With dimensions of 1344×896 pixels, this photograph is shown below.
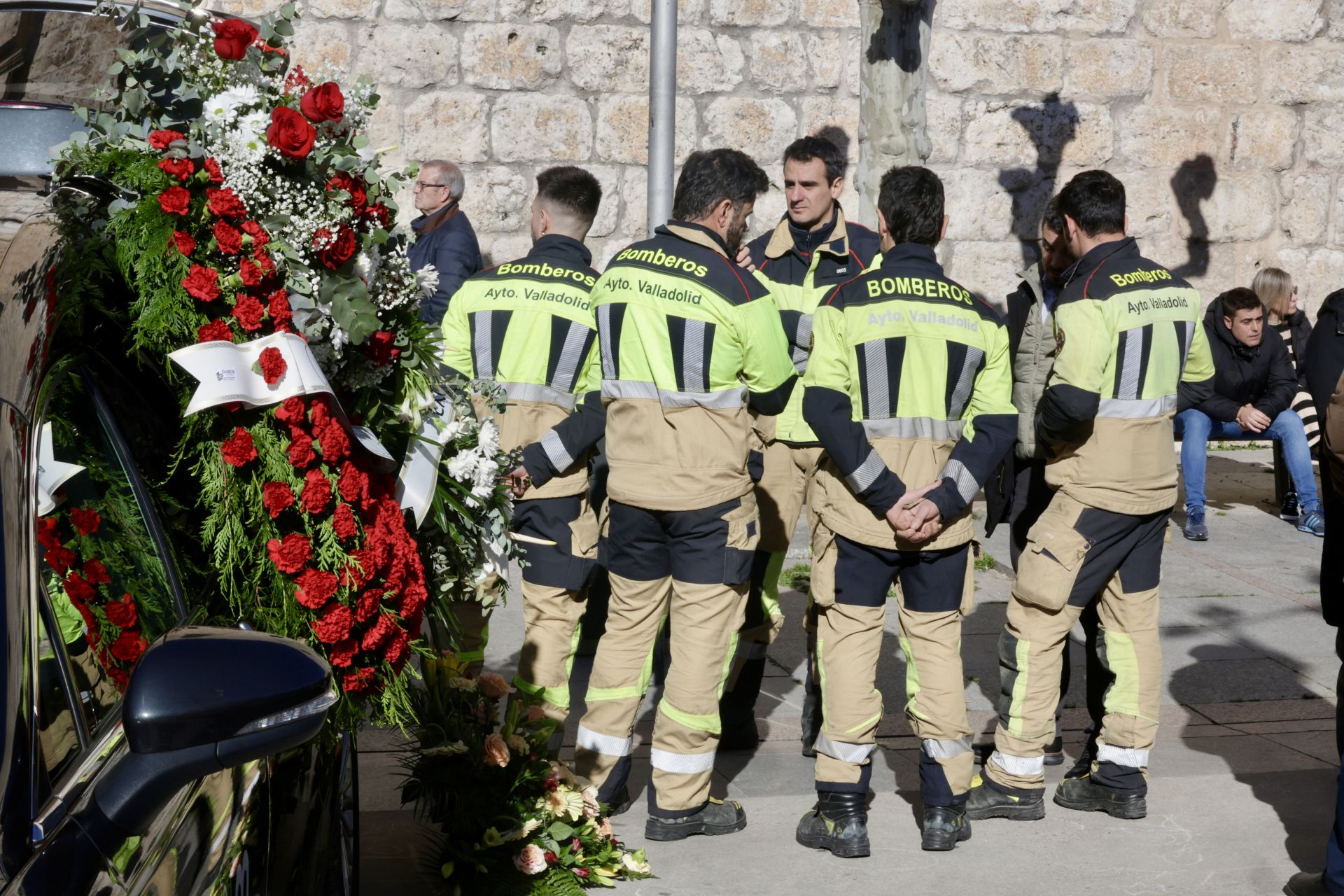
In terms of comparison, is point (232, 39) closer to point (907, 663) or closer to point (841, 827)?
point (907, 663)

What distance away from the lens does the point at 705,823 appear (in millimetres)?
4836

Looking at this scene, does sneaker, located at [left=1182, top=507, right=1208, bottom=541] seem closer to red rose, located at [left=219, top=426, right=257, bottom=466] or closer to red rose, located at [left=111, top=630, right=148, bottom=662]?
red rose, located at [left=219, top=426, right=257, bottom=466]

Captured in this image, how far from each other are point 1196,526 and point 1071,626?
461 cm

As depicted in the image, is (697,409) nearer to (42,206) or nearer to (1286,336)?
(42,206)

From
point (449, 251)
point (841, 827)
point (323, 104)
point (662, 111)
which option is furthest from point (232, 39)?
point (449, 251)

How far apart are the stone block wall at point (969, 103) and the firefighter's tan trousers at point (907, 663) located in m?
5.57

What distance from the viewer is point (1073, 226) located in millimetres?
5121

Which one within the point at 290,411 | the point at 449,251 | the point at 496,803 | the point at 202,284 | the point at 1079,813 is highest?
the point at 202,284

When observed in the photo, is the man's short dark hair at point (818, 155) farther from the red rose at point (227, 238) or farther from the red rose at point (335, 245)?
the red rose at point (227, 238)

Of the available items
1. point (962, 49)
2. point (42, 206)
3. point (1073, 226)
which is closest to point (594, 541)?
point (1073, 226)

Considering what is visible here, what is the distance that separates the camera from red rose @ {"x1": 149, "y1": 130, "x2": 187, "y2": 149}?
109 inches

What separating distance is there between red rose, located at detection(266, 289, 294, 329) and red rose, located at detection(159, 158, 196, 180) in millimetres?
270

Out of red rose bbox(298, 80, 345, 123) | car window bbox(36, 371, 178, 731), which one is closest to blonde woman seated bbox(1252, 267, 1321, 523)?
red rose bbox(298, 80, 345, 123)

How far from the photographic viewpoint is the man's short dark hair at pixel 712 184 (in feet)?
15.9
